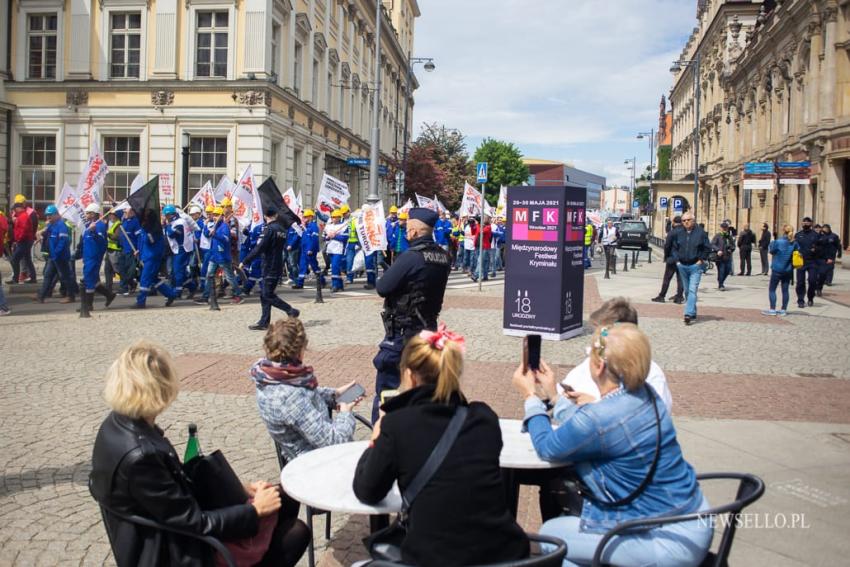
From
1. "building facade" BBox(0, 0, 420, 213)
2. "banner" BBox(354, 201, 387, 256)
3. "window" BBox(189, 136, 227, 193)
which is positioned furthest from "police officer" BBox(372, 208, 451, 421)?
"window" BBox(189, 136, 227, 193)

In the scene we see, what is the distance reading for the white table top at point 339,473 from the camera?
9.95ft

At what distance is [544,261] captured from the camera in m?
11.7

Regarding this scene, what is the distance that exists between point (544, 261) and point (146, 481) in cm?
930

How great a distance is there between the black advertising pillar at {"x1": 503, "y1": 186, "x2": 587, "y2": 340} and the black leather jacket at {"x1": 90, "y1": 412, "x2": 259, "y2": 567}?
29.4 feet

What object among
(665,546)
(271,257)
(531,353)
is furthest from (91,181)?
(665,546)

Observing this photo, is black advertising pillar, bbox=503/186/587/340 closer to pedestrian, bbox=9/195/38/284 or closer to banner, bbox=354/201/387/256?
banner, bbox=354/201/387/256

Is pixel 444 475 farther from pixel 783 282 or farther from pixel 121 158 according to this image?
pixel 121 158

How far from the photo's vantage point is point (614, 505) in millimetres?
3133

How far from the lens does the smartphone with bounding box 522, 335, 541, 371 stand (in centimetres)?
388

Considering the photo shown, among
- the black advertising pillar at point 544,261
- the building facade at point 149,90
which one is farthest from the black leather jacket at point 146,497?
the building facade at point 149,90

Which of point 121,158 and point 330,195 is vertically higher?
point 121,158

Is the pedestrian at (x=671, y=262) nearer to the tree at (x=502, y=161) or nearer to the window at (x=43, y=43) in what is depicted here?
the window at (x=43, y=43)

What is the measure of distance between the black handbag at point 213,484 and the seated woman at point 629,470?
129 centimetres

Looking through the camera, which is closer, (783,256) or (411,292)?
(411,292)
